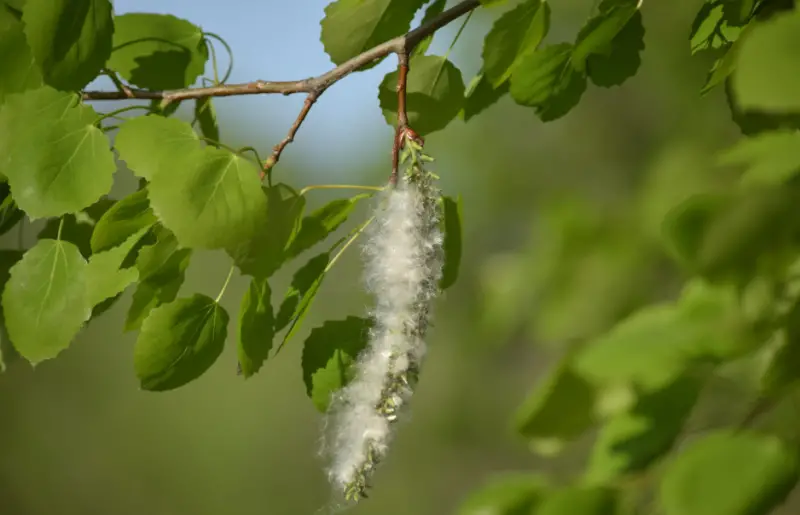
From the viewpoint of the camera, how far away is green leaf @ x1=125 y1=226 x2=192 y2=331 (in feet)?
0.86

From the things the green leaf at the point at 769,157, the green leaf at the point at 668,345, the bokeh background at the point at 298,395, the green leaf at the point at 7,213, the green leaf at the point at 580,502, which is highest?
the bokeh background at the point at 298,395

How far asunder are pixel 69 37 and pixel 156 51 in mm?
80

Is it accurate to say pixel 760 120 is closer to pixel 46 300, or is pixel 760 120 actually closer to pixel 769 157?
pixel 769 157

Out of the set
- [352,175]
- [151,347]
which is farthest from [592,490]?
[352,175]

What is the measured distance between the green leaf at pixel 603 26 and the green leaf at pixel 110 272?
18cm

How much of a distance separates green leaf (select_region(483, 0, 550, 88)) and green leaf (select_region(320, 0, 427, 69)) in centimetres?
3

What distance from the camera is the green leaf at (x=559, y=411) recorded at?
126 mm

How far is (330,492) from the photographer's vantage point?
30 cm

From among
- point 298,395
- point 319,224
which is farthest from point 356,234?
point 298,395

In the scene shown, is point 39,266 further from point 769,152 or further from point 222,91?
point 769,152

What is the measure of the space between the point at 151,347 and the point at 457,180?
7.41 feet

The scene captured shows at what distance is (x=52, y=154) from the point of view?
0.89 ft

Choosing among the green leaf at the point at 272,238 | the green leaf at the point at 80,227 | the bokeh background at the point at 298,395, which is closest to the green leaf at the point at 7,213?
the green leaf at the point at 80,227

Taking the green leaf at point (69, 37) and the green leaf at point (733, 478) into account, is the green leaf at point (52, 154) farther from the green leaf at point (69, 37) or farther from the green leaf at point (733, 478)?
the green leaf at point (733, 478)
